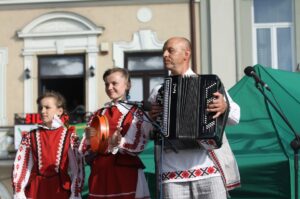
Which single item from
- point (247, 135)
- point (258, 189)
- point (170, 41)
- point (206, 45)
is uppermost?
point (206, 45)

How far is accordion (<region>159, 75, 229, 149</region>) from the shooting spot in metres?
2.96

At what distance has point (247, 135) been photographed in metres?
4.96

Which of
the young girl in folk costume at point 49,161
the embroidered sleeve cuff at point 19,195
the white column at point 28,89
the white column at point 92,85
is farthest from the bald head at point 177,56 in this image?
the white column at point 28,89

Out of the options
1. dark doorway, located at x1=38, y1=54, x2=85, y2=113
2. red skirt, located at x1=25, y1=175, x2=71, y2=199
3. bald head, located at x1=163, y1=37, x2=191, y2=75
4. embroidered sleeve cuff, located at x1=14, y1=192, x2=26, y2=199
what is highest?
dark doorway, located at x1=38, y1=54, x2=85, y2=113

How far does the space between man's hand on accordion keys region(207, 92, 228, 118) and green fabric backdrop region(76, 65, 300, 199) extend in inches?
Answer: 63.5

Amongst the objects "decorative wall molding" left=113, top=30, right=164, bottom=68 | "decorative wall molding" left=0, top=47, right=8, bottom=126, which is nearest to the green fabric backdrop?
"decorative wall molding" left=113, top=30, right=164, bottom=68

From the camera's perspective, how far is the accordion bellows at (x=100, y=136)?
326 centimetres

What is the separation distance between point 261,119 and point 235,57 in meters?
4.84

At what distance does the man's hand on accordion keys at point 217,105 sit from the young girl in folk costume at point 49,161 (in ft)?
3.57

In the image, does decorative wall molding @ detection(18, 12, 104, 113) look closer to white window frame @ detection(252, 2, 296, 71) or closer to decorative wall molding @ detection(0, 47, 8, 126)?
decorative wall molding @ detection(0, 47, 8, 126)

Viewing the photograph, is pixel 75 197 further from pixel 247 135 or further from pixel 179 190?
pixel 247 135

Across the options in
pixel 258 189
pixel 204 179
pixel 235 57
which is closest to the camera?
pixel 204 179

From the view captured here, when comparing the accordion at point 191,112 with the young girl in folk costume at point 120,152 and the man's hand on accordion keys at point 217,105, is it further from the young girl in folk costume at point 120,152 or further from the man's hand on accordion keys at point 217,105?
the young girl in folk costume at point 120,152

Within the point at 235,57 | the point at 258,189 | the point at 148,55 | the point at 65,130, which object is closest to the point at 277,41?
the point at 235,57
